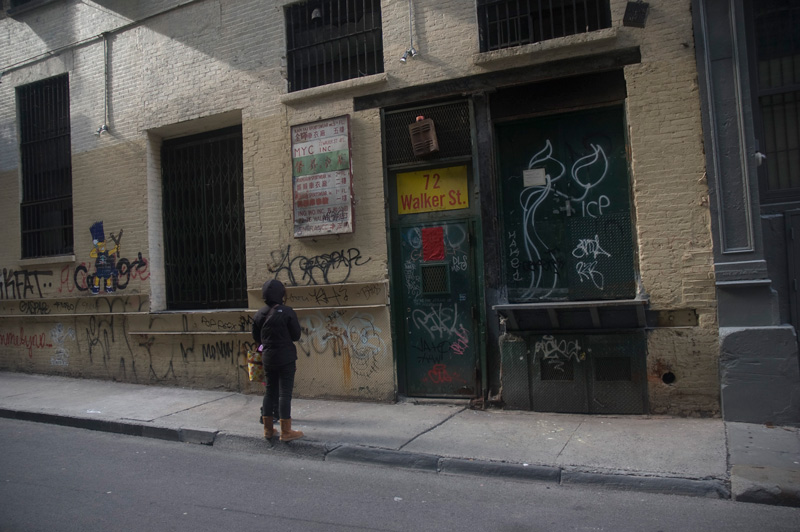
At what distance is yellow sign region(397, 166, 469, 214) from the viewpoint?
8117 millimetres

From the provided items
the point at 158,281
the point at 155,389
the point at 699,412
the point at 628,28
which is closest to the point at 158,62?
the point at 158,281

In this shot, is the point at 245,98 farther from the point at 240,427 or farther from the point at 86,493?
the point at 86,493

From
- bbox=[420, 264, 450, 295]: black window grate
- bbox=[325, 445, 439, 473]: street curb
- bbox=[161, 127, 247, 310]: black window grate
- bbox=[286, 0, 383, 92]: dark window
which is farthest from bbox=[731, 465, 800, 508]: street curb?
bbox=[161, 127, 247, 310]: black window grate

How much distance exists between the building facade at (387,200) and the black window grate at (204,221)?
41 millimetres

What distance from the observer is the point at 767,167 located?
695 cm

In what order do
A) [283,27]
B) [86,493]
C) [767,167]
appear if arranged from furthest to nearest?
[283,27] < [767,167] < [86,493]

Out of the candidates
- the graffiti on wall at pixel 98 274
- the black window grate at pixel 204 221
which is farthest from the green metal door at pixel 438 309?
the graffiti on wall at pixel 98 274

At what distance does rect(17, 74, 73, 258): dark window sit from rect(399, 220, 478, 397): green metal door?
7.00 m

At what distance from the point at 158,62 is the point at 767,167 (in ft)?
30.3

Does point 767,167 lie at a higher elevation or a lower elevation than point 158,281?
higher

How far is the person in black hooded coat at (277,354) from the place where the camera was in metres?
6.71

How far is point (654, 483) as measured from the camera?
511cm

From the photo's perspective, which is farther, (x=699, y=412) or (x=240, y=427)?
(x=240, y=427)

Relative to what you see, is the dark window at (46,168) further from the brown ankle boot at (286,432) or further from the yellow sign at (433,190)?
the brown ankle boot at (286,432)
